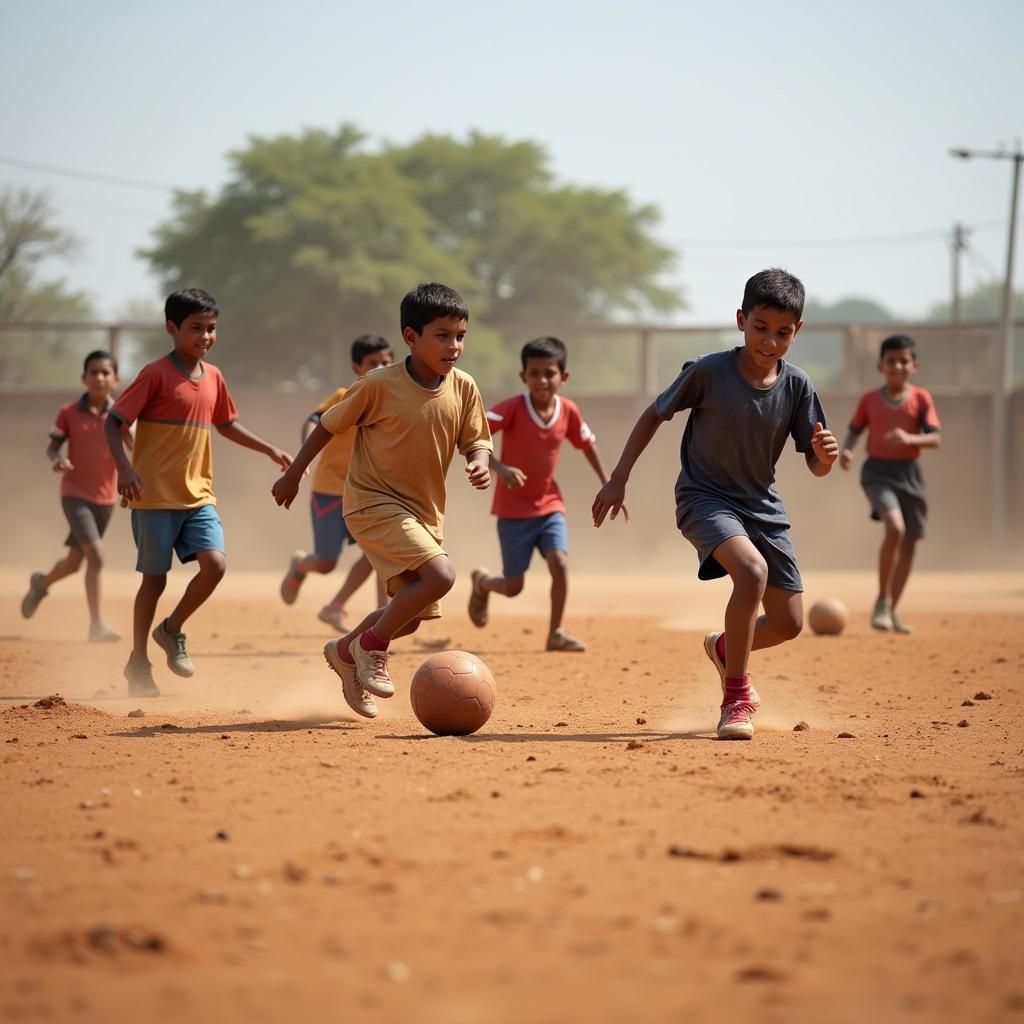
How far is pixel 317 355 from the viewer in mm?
23000

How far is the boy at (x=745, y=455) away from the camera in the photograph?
590cm

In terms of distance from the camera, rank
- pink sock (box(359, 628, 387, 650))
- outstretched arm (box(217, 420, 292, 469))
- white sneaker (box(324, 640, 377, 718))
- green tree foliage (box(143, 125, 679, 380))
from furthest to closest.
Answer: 1. green tree foliage (box(143, 125, 679, 380))
2. outstretched arm (box(217, 420, 292, 469))
3. white sneaker (box(324, 640, 377, 718))
4. pink sock (box(359, 628, 387, 650))

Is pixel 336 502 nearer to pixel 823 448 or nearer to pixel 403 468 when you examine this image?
pixel 403 468

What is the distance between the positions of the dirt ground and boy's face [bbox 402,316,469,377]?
5.16 ft

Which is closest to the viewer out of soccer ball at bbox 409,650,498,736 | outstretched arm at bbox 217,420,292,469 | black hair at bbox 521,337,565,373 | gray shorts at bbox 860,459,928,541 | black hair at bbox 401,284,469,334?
soccer ball at bbox 409,650,498,736

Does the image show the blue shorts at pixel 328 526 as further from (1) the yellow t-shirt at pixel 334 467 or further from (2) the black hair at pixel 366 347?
A: (2) the black hair at pixel 366 347

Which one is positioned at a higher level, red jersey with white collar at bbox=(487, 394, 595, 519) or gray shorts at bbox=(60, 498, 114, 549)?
red jersey with white collar at bbox=(487, 394, 595, 519)

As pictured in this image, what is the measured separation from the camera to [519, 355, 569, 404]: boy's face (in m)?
9.33

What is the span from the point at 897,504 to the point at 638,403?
10068 millimetres

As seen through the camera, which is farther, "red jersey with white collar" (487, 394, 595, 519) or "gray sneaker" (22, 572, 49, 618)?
"gray sneaker" (22, 572, 49, 618)

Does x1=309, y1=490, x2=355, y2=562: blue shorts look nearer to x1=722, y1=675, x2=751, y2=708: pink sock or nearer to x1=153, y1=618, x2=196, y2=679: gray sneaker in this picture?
x1=153, y1=618, x2=196, y2=679: gray sneaker

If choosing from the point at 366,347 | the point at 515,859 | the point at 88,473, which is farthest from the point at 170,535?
the point at 515,859

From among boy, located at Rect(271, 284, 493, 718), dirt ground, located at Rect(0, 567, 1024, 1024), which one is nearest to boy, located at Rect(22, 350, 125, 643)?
dirt ground, located at Rect(0, 567, 1024, 1024)

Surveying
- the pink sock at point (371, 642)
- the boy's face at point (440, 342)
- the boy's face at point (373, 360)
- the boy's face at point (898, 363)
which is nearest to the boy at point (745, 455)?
the boy's face at point (440, 342)
